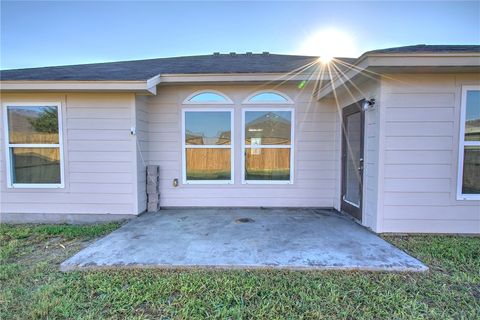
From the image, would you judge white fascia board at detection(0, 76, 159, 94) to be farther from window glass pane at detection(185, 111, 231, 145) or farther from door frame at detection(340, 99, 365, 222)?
door frame at detection(340, 99, 365, 222)

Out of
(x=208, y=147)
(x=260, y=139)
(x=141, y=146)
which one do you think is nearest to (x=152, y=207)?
(x=141, y=146)

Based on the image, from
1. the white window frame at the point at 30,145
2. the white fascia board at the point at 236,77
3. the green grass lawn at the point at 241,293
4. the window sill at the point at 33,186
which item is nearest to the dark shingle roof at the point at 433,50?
the white fascia board at the point at 236,77

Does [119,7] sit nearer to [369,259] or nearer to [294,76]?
[294,76]

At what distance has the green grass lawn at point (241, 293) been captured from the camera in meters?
1.98

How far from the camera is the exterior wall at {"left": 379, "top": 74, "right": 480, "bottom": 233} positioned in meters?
3.58

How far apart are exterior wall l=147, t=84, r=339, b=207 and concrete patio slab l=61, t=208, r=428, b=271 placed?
0.69 m

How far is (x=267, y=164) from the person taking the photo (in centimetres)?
533

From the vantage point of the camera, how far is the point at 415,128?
11.9 ft

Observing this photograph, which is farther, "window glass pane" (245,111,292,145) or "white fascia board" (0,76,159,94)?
"window glass pane" (245,111,292,145)

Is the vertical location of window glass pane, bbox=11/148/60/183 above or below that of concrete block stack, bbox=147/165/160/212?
above

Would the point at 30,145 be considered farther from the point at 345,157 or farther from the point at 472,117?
the point at 472,117

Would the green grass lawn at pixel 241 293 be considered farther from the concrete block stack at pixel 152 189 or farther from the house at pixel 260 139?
the concrete block stack at pixel 152 189

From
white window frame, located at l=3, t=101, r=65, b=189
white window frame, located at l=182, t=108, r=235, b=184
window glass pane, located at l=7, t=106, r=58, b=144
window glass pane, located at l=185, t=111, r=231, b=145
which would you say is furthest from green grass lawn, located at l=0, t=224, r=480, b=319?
window glass pane, located at l=185, t=111, r=231, b=145

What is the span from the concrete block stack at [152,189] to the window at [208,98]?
1671 millimetres
